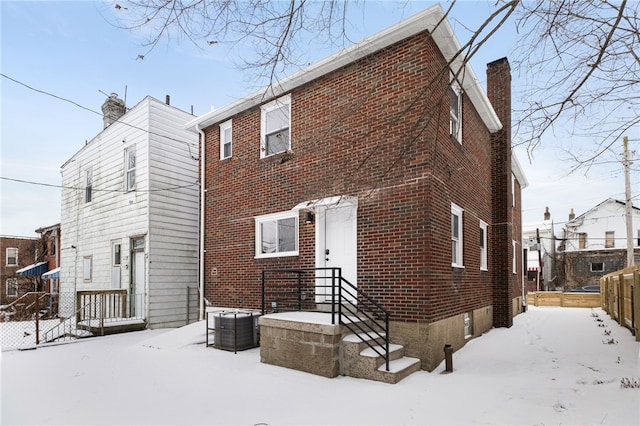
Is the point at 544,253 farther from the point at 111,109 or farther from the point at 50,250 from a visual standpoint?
the point at 50,250

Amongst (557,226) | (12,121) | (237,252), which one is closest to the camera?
(12,121)

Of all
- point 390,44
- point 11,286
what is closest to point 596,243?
point 390,44

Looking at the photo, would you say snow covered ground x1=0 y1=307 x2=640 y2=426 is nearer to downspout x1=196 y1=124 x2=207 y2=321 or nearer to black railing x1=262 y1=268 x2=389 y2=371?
black railing x1=262 y1=268 x2=389 y2=371

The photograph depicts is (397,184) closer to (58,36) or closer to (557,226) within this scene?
(58,36)

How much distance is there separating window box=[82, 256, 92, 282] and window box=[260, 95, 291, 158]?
31.6ft

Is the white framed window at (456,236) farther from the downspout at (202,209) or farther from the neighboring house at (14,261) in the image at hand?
the neighboring house at (14,261)

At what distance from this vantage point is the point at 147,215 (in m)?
12.5

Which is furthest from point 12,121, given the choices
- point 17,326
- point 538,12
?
point 538,12

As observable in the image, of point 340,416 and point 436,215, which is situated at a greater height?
point 436,215

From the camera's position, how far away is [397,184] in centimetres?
779

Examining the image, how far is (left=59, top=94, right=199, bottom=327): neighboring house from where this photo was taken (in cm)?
1264

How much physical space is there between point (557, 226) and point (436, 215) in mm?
36947

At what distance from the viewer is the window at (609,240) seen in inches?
1292

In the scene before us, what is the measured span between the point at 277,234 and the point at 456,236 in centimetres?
435
